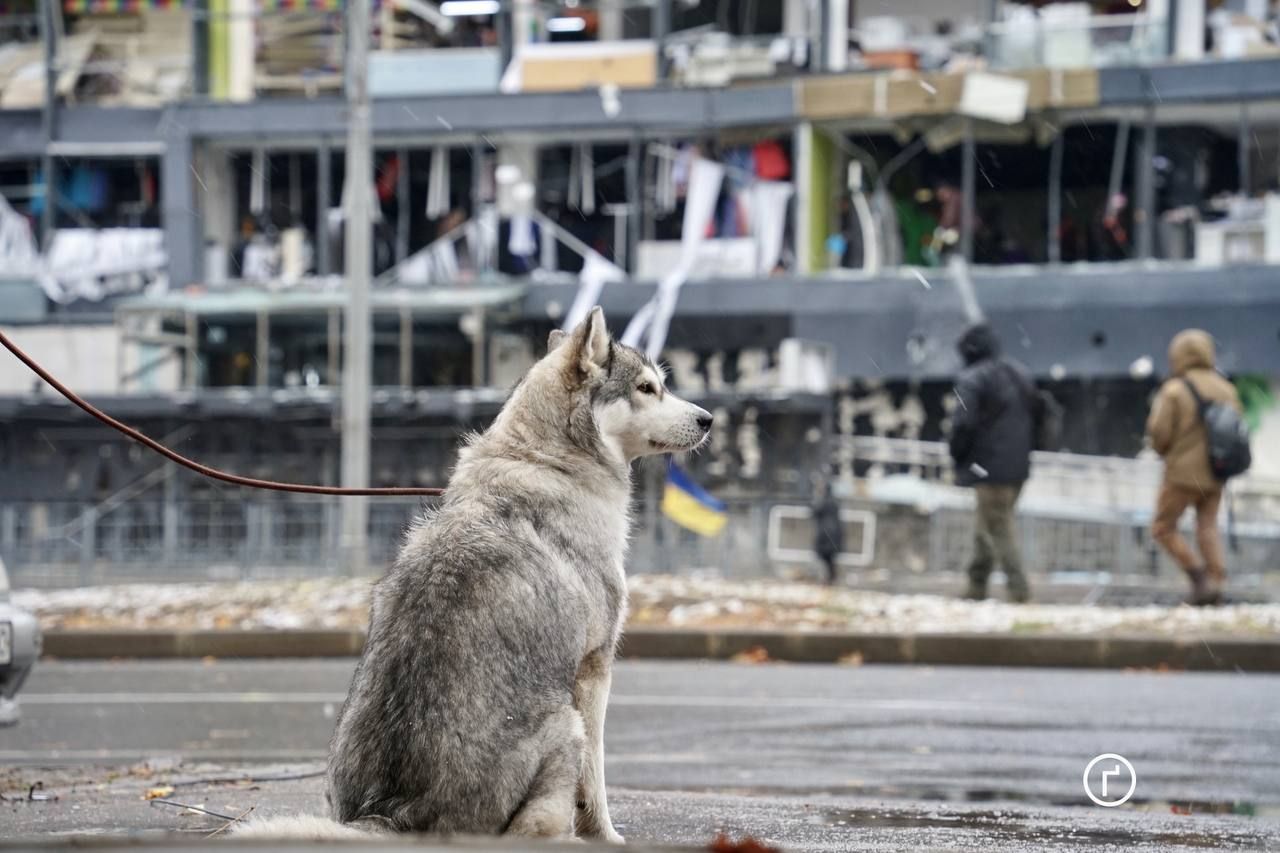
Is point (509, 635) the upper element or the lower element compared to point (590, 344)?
lower

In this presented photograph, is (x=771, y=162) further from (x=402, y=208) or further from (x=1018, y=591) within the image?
(x=1018, y=591)

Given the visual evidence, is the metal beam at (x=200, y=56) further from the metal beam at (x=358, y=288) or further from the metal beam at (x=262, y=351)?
the metal beam at (x=358, y=288)

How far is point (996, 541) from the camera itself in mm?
15984

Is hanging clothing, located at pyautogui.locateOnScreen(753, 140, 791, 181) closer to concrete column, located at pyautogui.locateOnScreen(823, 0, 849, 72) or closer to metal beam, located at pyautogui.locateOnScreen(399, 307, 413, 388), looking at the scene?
concrete column, located at pyautogui.locateOnScreen(823, 0, 849, 72)

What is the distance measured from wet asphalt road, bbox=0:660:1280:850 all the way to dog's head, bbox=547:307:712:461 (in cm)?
129

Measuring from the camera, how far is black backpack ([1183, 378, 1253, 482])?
51.9ft

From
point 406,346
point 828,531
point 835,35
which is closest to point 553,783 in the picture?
point 828,531

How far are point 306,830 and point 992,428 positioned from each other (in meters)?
12.2

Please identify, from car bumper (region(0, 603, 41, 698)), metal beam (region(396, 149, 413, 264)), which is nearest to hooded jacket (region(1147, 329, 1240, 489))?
Result: car bumper (region(0, 603, 41, 698))

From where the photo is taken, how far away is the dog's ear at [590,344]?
217 inches

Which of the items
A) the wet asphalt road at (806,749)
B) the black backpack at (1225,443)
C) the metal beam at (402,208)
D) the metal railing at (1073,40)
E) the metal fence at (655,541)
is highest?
the metal railing at (1073,40)

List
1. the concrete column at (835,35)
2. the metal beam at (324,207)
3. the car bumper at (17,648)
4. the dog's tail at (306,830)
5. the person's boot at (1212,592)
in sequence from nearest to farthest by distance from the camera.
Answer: the dog's tail at (306,830) < the car bumper at (17,648) < the person's boot at (1212,592) < the concrete column at (835,35) < the metal beam at (324,207)

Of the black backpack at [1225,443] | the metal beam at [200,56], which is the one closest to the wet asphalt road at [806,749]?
the black backpack at [1225,443]

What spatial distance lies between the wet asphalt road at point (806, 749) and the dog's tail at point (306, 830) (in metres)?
1.61
